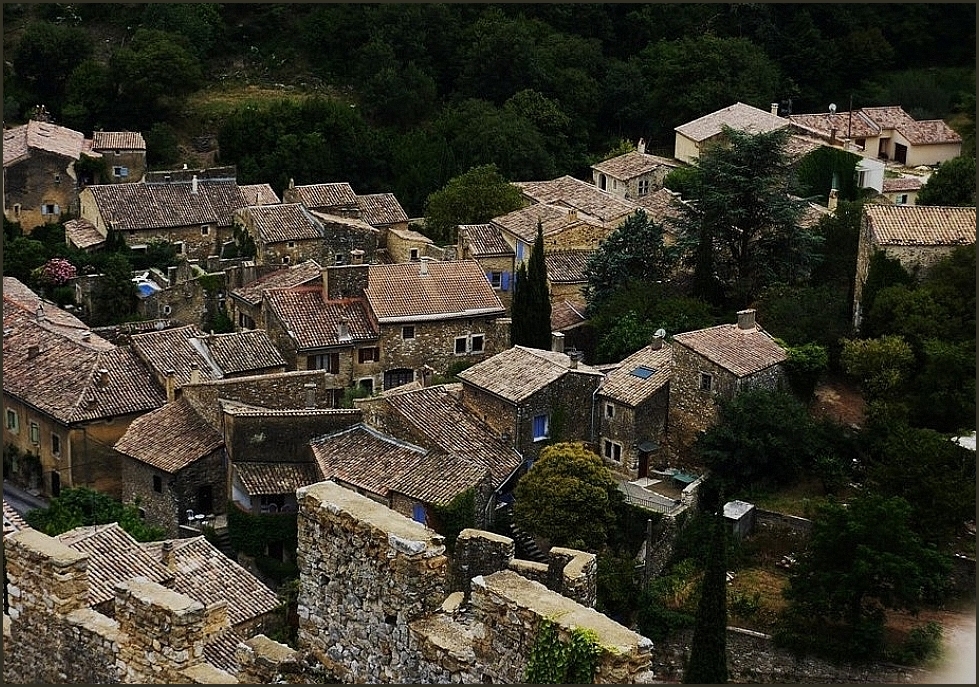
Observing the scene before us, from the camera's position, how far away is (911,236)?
122 ft

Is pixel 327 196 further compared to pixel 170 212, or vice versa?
pixel 327 196

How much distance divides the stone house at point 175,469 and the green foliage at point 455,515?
586cm

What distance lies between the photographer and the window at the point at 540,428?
34.2 m

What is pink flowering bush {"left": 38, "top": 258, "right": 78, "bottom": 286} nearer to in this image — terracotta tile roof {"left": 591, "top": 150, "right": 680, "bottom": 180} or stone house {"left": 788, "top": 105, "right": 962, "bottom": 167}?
terracotta tile roof {"left": 591, "top": 150, "right": 680, "bottom": 180}

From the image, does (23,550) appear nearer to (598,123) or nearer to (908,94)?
(598,123)

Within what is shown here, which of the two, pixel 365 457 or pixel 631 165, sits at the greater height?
pixel 631 165

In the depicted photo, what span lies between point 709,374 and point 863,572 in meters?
7.92

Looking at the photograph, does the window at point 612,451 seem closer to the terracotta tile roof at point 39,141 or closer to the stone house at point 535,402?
the stone house at point 535,402

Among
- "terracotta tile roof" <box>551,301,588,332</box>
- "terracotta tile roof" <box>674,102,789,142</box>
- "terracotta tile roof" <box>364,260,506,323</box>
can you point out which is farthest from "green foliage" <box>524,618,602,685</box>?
"terracotta tile roof" <box>674,102,789,142</box>

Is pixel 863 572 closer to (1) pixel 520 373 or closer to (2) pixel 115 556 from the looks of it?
(1) pixel 520 373

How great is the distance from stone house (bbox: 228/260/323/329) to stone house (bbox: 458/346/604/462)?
928cm

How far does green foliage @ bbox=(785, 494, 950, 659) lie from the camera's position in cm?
2678

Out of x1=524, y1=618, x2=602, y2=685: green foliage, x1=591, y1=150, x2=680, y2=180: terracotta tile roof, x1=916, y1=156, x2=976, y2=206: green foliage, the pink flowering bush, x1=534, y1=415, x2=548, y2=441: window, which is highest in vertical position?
x1=524, y1=618, x2=602, y2=685: green foliage

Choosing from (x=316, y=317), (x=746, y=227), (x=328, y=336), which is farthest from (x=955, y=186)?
(x=316, y=317)
